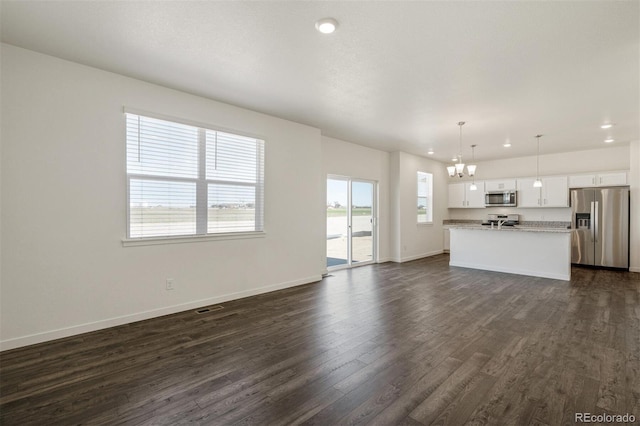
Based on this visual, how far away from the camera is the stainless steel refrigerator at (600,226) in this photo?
6551 mm

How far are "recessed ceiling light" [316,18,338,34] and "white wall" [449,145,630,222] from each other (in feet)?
26.2

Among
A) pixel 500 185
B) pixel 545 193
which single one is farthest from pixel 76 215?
pixel 545 193

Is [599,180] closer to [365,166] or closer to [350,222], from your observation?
[365,166]

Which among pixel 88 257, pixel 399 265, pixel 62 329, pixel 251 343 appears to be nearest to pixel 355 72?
pixel 251 343

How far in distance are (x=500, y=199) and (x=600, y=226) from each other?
7.09 ft

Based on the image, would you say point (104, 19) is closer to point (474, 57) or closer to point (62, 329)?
point (62, 329)

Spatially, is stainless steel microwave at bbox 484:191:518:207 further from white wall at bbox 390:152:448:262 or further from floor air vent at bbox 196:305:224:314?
floor air vent at bbox 196:305:224:314

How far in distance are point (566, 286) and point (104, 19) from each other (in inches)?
285

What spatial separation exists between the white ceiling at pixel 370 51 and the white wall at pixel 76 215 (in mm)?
288

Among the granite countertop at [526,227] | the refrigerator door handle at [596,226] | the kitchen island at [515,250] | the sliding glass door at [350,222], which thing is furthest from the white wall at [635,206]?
the sliding glass door at [350,222]

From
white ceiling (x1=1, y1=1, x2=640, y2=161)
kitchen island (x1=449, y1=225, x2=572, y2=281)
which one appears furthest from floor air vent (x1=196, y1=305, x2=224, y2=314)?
kitchen island (x1=449, y1=225, x2=572, y2=281)

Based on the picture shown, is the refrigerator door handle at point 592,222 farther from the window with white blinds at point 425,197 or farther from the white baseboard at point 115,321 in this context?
the white baseboard at point 115,321

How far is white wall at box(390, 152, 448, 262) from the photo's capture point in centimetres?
763

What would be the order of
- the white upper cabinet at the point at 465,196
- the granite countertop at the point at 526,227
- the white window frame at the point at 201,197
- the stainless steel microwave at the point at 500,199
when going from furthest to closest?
1. the white upper cabinet at the point at 465,196
2. the stainless steel microwave at the point at 500,199
3. the granite countertop at the point at 526,227
4. the white window frame at the point at 201,197
